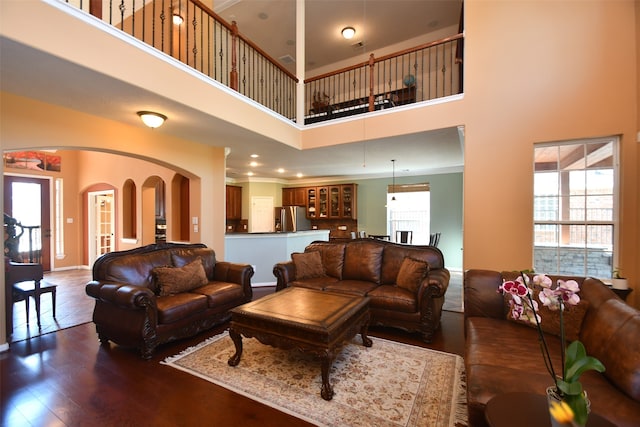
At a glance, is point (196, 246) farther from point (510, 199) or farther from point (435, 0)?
point (435, 0)

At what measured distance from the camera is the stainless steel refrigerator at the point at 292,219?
28.9 ft

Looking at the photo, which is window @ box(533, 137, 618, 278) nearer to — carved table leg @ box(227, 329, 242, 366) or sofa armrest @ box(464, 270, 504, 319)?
sofa armrest @ box(464, 270, 504, 319)

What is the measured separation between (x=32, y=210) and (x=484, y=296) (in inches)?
369

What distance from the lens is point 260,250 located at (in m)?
5.61

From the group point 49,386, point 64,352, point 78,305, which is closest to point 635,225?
point 49,386

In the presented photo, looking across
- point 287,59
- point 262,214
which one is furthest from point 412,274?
point 262,214

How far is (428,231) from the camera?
761 centimetres

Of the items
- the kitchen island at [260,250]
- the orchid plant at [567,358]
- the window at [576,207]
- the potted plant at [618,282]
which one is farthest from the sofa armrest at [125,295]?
the potted plant at [618,282]

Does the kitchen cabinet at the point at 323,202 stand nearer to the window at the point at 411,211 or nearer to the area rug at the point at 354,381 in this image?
the window at the point at 411,211

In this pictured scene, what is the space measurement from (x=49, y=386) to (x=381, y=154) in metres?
5.38

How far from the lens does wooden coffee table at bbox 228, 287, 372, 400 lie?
A: 220 centimetres

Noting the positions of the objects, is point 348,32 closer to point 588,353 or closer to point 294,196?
point 294,196

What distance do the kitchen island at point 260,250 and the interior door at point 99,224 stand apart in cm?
439

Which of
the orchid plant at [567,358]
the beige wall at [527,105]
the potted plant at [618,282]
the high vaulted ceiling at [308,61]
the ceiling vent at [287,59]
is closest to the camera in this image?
the orchid plant at [567,358]
